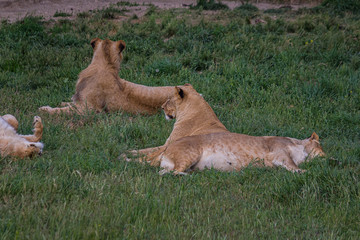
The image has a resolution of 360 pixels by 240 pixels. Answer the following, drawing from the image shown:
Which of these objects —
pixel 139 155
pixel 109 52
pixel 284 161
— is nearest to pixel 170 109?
pixel 139 155

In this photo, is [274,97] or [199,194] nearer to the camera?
[199,194]

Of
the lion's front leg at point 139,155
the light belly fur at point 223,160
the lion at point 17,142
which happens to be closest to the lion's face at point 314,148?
the light belly fur at point 223,160

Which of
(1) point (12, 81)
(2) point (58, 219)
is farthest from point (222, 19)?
(2) point (58, 219)

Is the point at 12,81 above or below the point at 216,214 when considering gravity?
below

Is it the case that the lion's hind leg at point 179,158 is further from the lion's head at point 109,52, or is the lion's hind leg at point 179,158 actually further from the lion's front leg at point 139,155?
the lion's head at point 109,52

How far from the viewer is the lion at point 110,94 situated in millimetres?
7234

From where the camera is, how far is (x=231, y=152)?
16.2ft

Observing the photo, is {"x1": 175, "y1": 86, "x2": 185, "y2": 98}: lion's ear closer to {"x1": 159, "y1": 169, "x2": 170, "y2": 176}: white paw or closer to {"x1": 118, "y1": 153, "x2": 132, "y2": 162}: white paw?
{"x1": 118, "y1": 153, "x2": 132, "y2": 162}: white paw

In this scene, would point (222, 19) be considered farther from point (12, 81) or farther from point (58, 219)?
point (58, 219)

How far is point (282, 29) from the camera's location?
445 inches

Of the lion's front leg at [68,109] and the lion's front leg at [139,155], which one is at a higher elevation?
the lion's front leg at [139,155]

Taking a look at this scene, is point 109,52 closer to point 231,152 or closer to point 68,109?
point 68,109

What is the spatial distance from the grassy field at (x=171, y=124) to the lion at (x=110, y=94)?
257mm

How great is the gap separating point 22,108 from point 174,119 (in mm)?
2394
